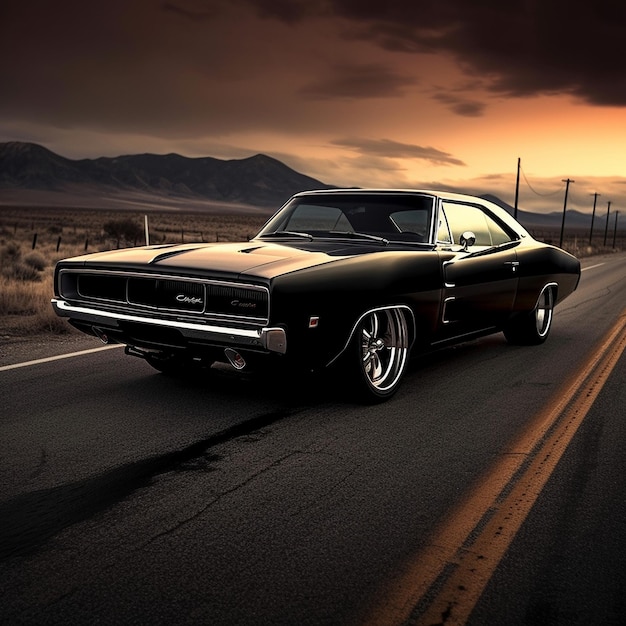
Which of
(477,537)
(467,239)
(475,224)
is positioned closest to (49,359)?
(467,239)

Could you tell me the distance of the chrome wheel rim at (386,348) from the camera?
5867mm

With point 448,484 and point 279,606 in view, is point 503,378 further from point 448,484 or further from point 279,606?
point 279,606

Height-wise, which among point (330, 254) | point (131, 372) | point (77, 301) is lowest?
point (131, 372)

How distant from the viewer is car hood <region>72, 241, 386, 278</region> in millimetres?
5109

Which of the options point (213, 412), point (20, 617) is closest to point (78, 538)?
point (20, 617)

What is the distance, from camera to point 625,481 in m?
4.16

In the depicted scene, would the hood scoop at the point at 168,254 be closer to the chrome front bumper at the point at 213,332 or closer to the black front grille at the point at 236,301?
the chrome front bumper at the point at 213,332

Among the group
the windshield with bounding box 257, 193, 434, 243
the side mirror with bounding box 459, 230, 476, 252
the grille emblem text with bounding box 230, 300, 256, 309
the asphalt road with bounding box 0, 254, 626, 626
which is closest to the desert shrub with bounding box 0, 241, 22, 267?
the windshield with bounding box 257, 193, 434, 243

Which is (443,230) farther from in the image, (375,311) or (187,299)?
(187,299)

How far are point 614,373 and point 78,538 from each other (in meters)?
5.49

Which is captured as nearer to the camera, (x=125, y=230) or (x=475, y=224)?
(x=475, y=224)

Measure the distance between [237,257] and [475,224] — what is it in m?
2.87

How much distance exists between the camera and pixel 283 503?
12.2ft

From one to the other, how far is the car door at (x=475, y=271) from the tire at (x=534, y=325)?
702 millimetres
